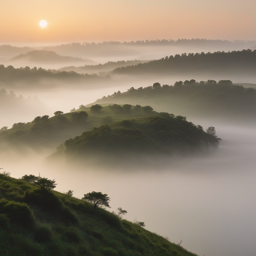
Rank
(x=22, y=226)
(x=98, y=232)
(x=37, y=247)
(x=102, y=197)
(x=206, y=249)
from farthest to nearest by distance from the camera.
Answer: (x=206, y=249) → (x=102, y=197) → (x=98, y=232) → (x=22, y=226) → (x=37, y=247)

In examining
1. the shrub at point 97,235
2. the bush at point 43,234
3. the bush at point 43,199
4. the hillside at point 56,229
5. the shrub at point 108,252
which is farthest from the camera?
the shrub at point 97,235

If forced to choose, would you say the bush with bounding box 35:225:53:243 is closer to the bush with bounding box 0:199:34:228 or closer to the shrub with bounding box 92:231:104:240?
the bush with bounding box 0:199:34:228

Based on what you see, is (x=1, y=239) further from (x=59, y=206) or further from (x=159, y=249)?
(x=159, y=249)

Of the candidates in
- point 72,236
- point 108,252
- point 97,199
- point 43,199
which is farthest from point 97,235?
point 43,199

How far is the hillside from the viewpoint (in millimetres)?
22927


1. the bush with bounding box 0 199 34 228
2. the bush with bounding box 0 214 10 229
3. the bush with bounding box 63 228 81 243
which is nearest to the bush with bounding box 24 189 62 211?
the bush with bounding box 63 228 81 243

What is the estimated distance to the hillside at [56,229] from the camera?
75.2 ft

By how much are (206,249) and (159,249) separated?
588 ft

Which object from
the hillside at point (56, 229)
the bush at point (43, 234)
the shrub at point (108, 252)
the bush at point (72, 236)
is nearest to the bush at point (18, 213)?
the hillside at point (56, 229)

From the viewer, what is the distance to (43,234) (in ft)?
82.8

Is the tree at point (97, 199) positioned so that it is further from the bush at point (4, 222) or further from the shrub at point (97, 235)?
the bush at point (4, 222)

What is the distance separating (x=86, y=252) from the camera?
92.7 feet

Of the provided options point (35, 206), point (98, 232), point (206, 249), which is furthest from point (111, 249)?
point (206, 249)

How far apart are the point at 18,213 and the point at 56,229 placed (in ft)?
19.6
